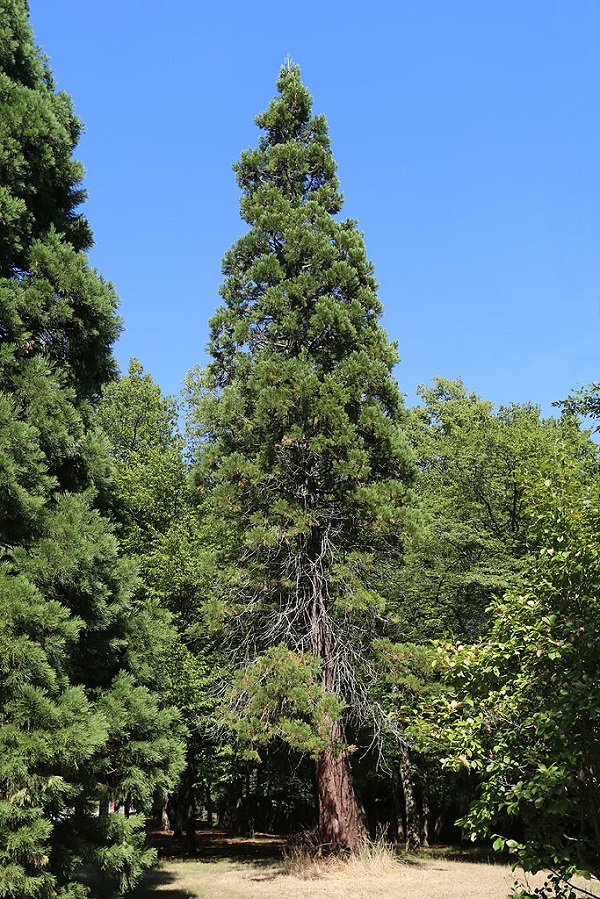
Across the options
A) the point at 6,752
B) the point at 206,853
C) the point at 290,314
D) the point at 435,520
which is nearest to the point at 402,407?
the point at 290,314

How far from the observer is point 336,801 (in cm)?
1176

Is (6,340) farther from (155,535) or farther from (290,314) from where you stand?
(155,535)

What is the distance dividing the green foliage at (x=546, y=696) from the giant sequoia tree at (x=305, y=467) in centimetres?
638

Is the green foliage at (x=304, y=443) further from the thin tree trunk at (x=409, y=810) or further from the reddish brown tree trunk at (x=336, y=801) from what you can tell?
the thin tree trunk at (x=409, y=810)

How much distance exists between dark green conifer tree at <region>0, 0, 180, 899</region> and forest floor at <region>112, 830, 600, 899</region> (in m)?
3.89

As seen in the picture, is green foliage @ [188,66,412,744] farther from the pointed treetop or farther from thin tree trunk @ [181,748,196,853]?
thin tree trunk @ [181,748,196,853]

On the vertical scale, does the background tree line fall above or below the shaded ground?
above

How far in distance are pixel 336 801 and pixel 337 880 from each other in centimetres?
136

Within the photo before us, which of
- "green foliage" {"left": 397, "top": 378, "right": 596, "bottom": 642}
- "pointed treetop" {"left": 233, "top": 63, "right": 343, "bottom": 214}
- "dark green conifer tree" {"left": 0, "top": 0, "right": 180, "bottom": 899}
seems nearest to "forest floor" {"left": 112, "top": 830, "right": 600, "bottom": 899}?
"dark green conifer tree" {"left": 0, "top": 0, "right": 180, "bottom": 899}

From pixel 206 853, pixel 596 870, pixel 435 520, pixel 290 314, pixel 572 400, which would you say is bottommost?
pixel 206 853

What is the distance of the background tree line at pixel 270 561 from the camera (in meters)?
4.94

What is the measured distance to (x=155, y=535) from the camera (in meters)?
18.3

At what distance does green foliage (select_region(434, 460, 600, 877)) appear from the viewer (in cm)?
411

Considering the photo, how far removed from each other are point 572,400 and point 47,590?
5052mm
